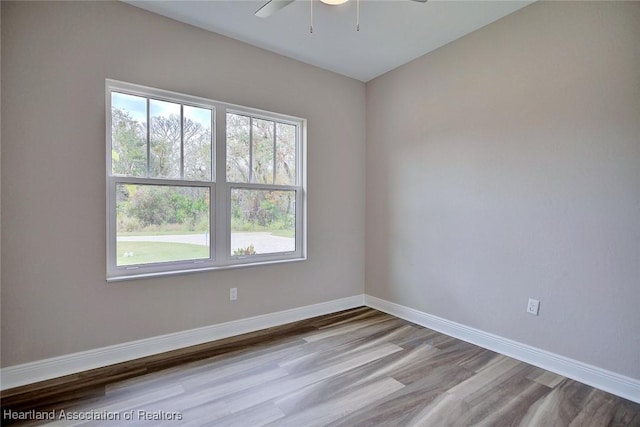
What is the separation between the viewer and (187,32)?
2.67 meters

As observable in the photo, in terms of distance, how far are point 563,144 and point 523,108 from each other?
42 centimetres

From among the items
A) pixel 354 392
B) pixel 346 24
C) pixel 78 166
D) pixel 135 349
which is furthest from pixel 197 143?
pixel 354 392

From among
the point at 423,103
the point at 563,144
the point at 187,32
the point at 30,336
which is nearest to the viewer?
the point at 30,336

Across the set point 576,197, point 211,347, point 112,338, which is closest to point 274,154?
point 211,347

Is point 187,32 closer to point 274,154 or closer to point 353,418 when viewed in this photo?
point 274,154

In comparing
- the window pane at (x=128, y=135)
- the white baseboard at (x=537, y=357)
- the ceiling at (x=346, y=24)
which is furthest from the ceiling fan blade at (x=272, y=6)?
the white baseboard at (x=537, y=357)

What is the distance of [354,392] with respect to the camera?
204cm

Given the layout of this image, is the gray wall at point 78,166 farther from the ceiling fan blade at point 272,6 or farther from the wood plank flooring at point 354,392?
the ceiling fan blade at point 272,6

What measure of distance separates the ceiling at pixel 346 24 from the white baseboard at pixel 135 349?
105 inches

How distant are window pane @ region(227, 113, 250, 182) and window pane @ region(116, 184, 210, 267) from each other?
0.33 m

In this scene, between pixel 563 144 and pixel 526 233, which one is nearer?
pixel 563 144

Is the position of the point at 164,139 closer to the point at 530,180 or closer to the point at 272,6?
the point at 272,6

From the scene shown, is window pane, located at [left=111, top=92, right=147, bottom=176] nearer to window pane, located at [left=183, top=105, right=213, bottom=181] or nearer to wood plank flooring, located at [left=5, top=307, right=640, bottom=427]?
window pane, located at [left=183, top=105, right=213, bottom=181]

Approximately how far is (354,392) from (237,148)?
2.32 metres
